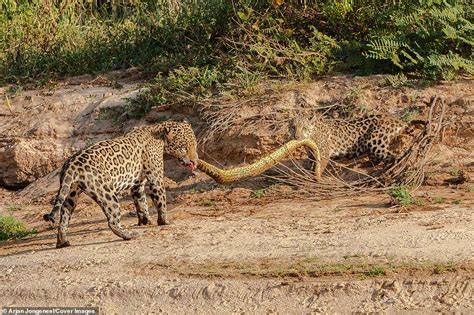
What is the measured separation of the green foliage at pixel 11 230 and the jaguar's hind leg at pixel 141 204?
5.29 feet

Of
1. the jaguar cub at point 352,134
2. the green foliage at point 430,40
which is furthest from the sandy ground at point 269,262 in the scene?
the green foliage at point 430,40

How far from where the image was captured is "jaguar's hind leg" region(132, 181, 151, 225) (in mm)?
12773

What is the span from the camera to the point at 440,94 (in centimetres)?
1454

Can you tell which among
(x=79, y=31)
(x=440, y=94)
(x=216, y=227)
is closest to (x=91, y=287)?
(x=216, y=227)

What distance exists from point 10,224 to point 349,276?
5.79 meters

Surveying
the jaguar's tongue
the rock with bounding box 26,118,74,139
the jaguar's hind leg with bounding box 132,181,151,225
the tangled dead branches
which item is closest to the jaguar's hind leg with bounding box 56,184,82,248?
the jaguar's hind leg with bounding box 132,181,151,225

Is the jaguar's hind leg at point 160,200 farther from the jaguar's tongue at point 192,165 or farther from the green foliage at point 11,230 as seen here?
the green foliage at point 11,230

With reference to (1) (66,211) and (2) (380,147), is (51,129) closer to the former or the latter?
(1) (66,211)

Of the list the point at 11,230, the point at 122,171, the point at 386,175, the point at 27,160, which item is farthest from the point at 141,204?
the point at 27,160

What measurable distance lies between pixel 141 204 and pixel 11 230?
1978 mm

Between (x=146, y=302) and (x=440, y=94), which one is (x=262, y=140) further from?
(x=146, y=302)

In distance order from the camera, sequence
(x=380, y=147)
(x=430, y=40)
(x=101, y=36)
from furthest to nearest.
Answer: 1. (x=101, y=36)
2. (x=430, y=40)
3. (x=380, y=147)

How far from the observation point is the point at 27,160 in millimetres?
16406

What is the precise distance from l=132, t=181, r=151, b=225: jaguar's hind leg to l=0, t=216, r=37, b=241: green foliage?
1.61 m
